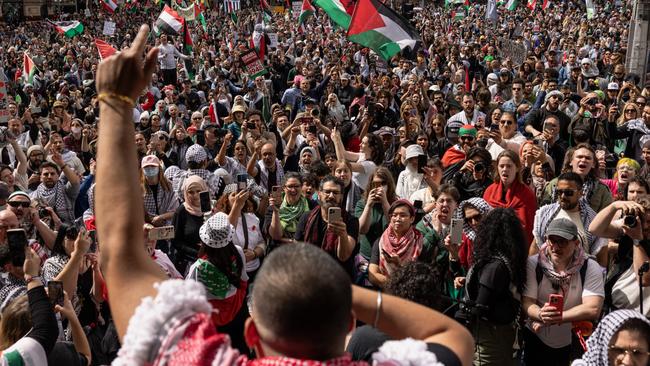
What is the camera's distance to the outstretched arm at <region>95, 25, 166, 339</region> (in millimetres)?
1434

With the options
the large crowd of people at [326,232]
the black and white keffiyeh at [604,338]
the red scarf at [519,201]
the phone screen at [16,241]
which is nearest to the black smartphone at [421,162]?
the large crowd of people at [326,232]

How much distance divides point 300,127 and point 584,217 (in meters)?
4.18

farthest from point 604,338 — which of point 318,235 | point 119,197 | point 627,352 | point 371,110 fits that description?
point 371,110

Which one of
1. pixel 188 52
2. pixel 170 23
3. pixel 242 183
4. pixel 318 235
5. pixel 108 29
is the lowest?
pixel 318 235

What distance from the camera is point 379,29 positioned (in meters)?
10.0

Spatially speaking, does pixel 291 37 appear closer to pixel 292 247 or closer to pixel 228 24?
pixel 228 24

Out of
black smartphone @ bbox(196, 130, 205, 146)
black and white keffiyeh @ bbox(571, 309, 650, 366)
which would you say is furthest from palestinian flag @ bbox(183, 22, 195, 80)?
black and white keffiyeh @ bbox(571, 309, 650, 366)

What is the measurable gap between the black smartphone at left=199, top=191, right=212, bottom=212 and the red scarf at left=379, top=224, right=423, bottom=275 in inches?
65.2

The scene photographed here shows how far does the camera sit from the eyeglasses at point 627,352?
9.36 ft

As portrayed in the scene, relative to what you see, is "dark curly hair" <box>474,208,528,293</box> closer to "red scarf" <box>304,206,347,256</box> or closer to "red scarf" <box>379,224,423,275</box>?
"red scarf" <box>379,224,423,275</box>

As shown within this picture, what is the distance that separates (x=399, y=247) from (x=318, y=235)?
2.34 ft

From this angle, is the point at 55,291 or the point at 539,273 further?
the point at 539,273

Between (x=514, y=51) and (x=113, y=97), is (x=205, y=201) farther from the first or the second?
(x=514, y=51)

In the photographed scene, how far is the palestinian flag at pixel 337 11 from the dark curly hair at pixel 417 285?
29.9 feet
